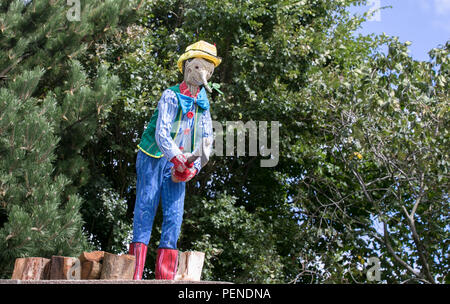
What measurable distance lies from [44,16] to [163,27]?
3001 mm

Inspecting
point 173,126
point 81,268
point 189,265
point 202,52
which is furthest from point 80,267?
point 202,52

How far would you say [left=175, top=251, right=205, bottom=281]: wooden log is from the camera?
510 centimetres

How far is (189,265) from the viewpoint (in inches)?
201

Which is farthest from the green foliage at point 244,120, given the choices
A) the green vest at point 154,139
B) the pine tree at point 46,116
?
the green vest at point 154,139

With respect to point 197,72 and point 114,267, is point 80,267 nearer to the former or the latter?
point 114,267

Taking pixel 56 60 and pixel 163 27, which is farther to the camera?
A: pixel 163 27

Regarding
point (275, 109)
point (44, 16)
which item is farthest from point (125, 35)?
point (275, 109)

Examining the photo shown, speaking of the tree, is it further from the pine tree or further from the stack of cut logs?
the stack of cut logs

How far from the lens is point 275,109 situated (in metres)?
9.38

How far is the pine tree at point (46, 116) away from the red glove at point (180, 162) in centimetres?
252

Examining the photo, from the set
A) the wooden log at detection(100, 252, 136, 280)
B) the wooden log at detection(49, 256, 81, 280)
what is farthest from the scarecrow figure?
the wooden log at detection(49, 256, 81, 280)

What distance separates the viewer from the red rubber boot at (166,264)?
5.03m
